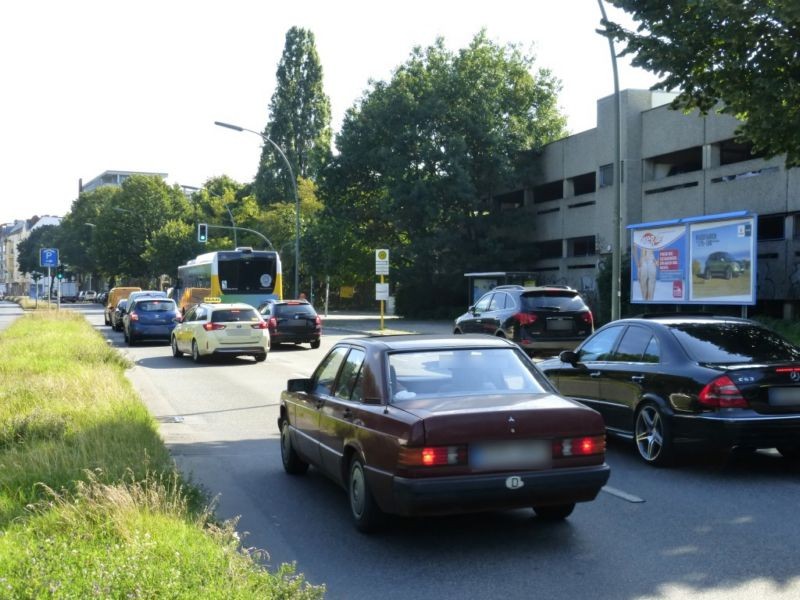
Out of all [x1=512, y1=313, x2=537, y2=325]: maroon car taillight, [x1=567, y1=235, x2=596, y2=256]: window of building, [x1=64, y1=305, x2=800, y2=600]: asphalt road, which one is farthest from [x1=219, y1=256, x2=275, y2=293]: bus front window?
[x1=64, y1=305, x2=800, y2=600]: asphalt road

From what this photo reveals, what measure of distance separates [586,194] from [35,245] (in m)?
112

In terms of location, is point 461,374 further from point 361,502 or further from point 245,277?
point 245,277

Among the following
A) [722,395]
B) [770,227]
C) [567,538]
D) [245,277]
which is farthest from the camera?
[245,277]

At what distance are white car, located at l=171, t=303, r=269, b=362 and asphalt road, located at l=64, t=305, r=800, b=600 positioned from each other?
40.4ft

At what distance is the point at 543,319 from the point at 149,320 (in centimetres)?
1488

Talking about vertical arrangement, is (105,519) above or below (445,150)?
below

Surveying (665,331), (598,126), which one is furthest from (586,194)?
(665,331)

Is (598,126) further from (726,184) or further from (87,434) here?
(87,434)

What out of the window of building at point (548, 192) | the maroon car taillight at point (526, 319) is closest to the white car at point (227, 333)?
the maroon car taillight at point (526, 319)

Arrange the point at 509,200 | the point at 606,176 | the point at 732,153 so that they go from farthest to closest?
the point at 509,200, the point at 606,176, the point at 732,153

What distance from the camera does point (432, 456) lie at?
5.57m

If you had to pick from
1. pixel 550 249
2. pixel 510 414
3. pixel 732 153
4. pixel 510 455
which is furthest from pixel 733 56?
pixel 550 249

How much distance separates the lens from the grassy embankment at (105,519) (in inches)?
158

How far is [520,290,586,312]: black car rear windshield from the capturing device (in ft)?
61.6
